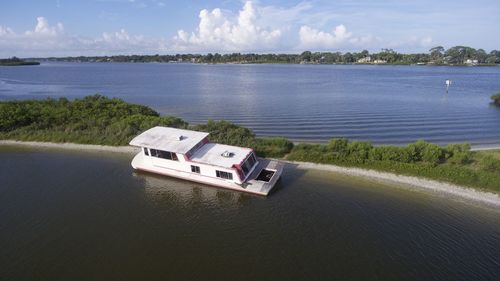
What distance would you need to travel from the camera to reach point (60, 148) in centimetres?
3569

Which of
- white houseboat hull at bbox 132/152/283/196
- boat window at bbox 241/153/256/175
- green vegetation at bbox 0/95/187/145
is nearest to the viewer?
white houseboat hull at bbox 132/152/283/196

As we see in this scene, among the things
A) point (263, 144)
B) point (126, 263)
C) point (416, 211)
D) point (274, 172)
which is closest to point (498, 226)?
point (416, 211)

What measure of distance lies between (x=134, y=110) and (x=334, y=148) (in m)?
28.2

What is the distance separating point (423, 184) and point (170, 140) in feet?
73.4

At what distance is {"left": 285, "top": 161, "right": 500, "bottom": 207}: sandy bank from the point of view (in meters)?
23.8

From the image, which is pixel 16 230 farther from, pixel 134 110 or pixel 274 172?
pixel 134 110

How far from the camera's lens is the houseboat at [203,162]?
82.5 feet

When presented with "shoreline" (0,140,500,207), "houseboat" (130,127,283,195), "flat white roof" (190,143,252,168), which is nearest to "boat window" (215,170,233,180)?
"houseboat" (130,127,283,195)

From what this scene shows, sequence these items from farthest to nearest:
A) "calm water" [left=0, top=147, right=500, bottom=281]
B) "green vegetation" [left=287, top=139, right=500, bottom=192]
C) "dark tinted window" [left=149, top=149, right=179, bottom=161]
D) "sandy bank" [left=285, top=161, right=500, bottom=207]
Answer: "dark tinted window" [left=149, top=149, right=179, bottom=161], "green vegetation" [left=287, top=139, right=500, bottom=192], "sandy bank" [left=285, top=161, right=500, bottom=207], "calm water" [left=0, top=147, right=500, bottom=281]

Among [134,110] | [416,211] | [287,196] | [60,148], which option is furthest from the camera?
[134,110]

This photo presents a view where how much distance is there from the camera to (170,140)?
27984mm

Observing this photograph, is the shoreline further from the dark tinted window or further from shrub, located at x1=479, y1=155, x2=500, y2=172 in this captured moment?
the dark tinted window

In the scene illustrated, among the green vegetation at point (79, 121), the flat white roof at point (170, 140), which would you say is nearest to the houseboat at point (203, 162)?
the flat white roof at point (170, 140)

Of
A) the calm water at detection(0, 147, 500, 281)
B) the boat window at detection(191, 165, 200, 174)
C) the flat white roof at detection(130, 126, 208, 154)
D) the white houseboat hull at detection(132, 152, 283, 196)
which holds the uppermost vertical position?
the flat white roof at detection(130, 126, 208, 154)
